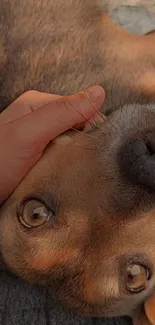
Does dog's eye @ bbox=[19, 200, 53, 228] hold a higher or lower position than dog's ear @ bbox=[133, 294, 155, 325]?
higher

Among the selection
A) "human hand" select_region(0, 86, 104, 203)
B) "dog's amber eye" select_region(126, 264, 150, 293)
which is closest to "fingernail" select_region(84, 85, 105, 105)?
"human hand" select_region(0, 86, 104, 203)

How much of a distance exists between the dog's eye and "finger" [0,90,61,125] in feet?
1.19

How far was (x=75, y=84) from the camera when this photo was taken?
2.20m

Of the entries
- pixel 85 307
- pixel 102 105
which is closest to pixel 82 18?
pixel 102 105

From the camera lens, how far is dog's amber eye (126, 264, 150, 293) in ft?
5.61

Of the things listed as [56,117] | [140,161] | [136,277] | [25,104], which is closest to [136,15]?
[25,104]

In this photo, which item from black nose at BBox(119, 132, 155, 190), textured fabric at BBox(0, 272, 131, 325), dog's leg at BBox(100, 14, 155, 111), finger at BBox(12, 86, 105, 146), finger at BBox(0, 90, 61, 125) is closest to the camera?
black nose at BBox(119, 132, 155, 190)

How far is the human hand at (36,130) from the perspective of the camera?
6.07 ft

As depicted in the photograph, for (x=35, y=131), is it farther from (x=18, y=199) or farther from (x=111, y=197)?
(x=111, y=197)

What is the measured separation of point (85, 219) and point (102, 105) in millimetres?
482

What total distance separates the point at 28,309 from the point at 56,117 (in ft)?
2.83

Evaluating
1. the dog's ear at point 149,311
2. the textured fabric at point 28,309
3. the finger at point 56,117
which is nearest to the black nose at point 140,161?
the finger at point 56,117

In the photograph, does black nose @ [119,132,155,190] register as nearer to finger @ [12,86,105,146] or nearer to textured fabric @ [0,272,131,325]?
finger @ [12,86,105,146]

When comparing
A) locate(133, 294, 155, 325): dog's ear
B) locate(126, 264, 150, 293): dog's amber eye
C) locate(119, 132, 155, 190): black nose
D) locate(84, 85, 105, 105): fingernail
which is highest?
locate(84, 85, 105, 105): fingernail
